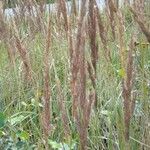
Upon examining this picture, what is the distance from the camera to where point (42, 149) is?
4.02 feet

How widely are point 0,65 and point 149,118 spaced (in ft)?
3.43

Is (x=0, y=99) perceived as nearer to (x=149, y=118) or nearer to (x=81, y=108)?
(x=149, y=118)

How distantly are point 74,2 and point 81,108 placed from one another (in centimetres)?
76

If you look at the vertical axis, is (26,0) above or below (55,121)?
above

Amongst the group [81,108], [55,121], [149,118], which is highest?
[81,108]

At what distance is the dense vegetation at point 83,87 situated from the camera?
3.19 feet

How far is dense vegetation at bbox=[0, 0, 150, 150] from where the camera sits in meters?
0.97

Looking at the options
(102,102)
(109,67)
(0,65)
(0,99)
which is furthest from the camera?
(0,65)

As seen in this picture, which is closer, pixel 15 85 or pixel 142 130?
pixel 142 130

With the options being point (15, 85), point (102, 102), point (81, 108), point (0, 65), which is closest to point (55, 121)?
point (102, 102)

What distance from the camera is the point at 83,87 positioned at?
0.97 meters

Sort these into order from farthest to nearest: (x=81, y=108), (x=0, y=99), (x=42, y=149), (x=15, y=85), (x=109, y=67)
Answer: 1. (x=15, y=85)
2. (x=0, y=99)
3. (x=109, y=67)
4. (x=42, y=149)
5. (x=81, y=108)

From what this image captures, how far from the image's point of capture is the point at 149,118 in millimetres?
1287

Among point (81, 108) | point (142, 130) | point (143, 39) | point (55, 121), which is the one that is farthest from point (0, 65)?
point (81, 108)
